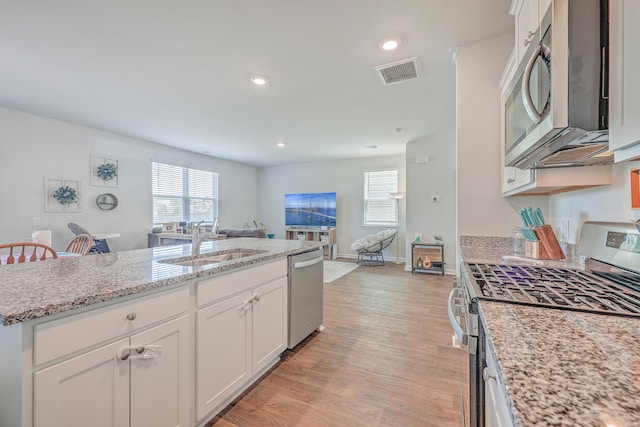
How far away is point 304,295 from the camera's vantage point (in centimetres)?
246

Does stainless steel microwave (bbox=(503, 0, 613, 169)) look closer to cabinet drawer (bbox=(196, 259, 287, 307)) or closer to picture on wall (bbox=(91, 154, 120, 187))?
cabinet drawer (bbox=(196, 259, 287, 307))

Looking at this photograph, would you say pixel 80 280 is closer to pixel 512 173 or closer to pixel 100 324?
pixel 100 324

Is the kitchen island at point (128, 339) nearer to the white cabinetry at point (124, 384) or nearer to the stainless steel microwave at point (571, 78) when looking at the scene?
the white cabinetry at point (124, 384)

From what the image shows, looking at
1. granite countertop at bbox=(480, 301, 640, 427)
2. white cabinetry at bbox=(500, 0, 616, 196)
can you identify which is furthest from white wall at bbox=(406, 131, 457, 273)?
granite countertop at bbox=(480, 301, 640, 427)

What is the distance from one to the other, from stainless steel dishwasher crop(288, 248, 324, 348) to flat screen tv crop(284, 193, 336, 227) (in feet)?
15.1

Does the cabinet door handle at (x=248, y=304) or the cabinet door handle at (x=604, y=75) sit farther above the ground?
the cabinet door handle at (x=604, y=75)

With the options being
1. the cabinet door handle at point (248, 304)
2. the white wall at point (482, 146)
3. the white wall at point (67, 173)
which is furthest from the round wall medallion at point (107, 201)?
the white wall at point (482, 146)

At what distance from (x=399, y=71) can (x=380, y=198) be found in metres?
4.29

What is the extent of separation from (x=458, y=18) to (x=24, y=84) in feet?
14.2

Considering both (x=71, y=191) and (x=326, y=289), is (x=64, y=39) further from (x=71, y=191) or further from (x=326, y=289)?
(x=326, y=289)

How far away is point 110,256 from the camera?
1.83 metres

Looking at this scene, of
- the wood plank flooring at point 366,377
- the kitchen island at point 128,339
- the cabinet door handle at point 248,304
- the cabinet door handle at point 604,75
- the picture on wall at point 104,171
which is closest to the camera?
the cabinet door handle at point 604,75

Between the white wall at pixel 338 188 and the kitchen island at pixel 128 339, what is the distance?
17.6 feet

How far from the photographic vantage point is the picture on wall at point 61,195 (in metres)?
4.11
